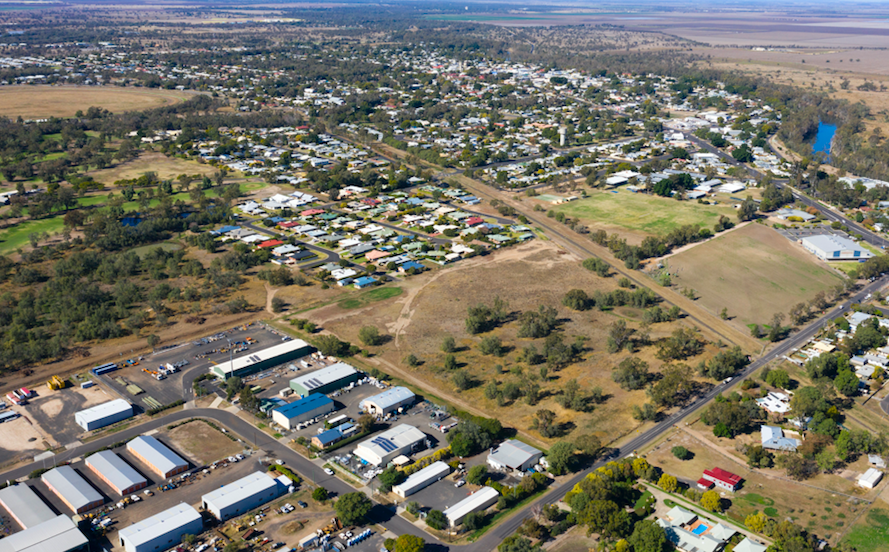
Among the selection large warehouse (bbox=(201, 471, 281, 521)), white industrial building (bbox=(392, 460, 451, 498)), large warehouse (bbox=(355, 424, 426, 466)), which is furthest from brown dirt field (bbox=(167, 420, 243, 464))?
white industrial building (bbox=(392, 460, 451, 498))

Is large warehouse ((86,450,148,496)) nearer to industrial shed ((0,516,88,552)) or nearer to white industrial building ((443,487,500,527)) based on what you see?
industrial shed ((0,516,88,552))

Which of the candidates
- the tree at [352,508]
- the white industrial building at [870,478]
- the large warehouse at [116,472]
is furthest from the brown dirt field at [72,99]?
the white industrial building at [870,478]

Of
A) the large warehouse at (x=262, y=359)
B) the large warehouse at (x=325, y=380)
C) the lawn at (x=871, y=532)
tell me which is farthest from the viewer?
the large warehouse at (x=262, y=359)

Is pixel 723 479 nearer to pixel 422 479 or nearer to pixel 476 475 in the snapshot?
pixel 476 475

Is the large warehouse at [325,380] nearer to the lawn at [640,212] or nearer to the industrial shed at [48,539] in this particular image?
the industrial shed at [48,539]

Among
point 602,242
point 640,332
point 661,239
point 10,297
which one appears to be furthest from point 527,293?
point 10,297

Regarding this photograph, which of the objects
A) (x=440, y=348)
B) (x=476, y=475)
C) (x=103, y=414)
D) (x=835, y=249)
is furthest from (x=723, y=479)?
(x=835, y=249)
